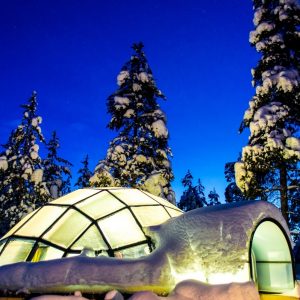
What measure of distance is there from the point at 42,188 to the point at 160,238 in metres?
15.9

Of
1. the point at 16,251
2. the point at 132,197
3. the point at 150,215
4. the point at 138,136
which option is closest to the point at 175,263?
the point at 150,215

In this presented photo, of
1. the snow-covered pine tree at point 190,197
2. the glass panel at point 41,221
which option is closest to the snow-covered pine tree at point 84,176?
the snow-covered pine tree at point 190,197

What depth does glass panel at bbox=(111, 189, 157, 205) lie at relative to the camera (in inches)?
314

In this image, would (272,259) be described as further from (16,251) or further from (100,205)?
(16,251)

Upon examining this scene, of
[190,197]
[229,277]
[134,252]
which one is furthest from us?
[190,197]

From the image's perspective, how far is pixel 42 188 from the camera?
65.6 feet

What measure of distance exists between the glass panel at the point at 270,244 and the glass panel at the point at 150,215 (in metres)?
2.20

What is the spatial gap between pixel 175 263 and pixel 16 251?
388cm

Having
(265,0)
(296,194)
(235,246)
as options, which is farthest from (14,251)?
(296,194)

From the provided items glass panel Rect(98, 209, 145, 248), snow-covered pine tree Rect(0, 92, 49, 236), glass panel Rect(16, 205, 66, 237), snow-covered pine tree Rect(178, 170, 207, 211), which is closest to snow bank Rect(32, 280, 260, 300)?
glass panel Rect(98, 209, 145, 248)

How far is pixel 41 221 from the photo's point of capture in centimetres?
745

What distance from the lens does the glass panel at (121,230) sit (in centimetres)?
684

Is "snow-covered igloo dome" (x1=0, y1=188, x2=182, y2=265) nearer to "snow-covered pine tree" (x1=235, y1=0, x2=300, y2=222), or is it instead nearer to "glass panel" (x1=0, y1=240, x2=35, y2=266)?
"glass panel" (x1=0, y1=240, x2=35, y2=266)

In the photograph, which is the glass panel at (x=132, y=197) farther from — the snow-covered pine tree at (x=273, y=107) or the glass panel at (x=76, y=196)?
the snow-covered pine tree at (x=273, y=107)
